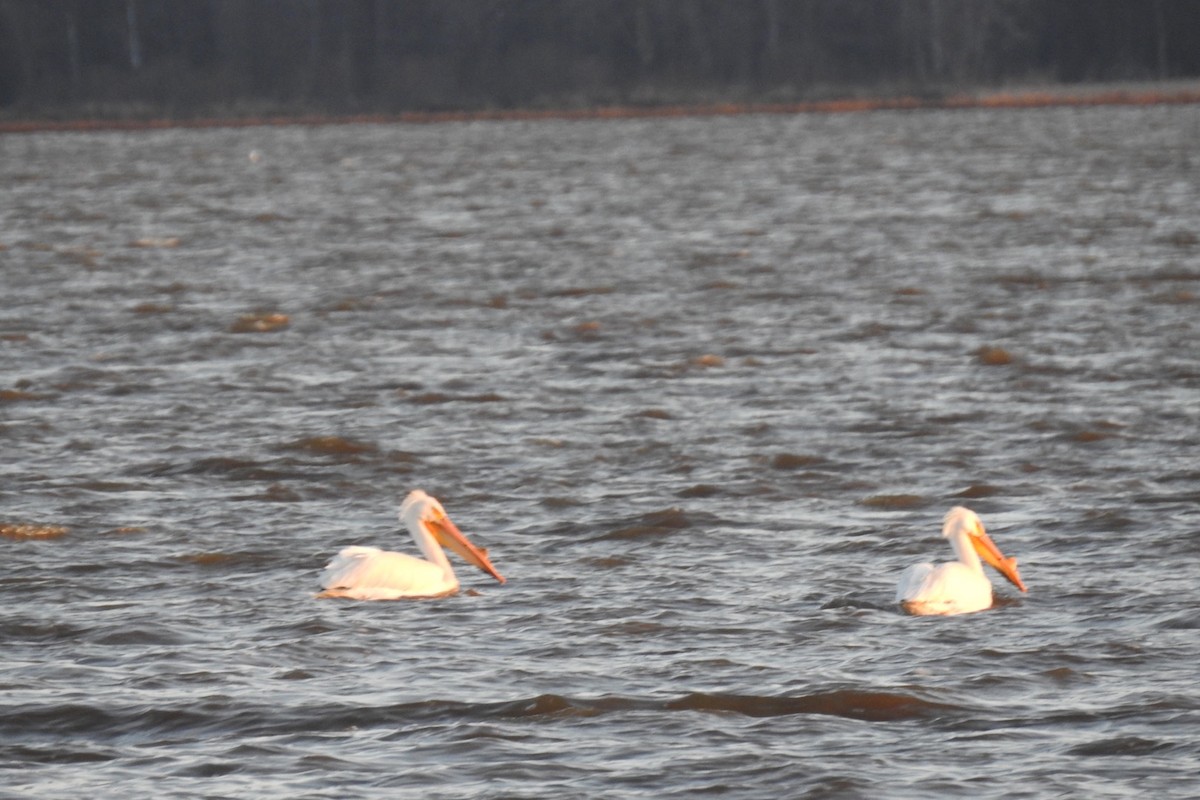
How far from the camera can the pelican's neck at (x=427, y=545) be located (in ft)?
33.4

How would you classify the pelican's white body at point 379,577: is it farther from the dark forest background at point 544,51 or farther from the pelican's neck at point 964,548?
the dark forest background at point 544,51

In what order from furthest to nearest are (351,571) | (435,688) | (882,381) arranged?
(882,381)
(351,571)
(435,688)

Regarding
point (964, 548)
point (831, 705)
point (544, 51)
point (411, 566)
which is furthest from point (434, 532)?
point (544, 51)

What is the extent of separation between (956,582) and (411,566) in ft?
7.60

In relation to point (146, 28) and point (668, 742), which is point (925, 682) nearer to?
point (668, 742)

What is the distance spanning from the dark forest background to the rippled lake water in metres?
46.3

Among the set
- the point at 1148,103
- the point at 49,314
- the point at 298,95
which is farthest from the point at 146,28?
the point at 49,314

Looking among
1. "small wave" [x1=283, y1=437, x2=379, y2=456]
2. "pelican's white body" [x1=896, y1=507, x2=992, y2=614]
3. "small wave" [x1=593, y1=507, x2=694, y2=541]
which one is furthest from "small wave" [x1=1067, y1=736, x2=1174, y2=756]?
"small wave" [x1=283, y1=437, x2=379, y2=456]

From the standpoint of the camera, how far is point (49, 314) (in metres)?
21.4

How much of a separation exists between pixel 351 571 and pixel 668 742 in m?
2.33

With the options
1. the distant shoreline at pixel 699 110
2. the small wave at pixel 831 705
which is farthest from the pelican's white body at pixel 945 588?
the distant shoreline at pixel 699 110

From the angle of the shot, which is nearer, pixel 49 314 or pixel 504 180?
pixel 49 314

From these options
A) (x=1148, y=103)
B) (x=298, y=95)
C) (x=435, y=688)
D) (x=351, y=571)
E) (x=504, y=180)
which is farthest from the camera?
(x=298, y=95)

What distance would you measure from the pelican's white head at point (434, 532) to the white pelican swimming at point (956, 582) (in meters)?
1.86
